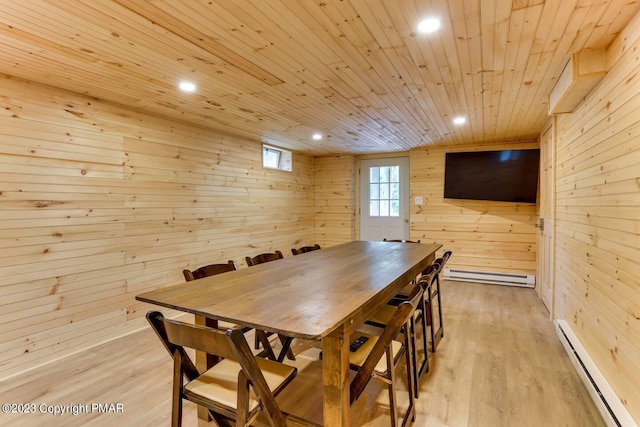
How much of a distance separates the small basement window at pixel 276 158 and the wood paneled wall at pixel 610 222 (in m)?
3.78

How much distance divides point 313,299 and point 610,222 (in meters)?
1.80

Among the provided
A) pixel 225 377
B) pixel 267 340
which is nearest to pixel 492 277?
pixel 267 340

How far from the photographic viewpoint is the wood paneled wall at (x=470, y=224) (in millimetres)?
4973

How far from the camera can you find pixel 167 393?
2.17 m

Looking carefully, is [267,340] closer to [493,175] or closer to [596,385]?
[596,385]

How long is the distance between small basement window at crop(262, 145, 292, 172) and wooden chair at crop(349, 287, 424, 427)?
144 inches

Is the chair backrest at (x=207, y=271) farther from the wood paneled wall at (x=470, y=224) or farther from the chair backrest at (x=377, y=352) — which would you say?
the wood paneled wall at (x=470, y=224)

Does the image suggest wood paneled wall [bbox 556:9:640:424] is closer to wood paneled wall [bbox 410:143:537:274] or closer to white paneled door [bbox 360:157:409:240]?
wood paneled wall [bbox 410:143:537:274]

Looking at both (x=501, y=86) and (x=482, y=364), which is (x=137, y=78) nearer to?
(x=501, y=86)

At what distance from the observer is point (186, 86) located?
8.48 feet

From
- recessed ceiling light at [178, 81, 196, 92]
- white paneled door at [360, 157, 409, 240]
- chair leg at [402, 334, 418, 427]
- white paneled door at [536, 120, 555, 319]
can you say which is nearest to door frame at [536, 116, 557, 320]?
white paneled door at [536, 120, 555, 319]

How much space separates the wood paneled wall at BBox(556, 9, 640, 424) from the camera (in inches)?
63.4

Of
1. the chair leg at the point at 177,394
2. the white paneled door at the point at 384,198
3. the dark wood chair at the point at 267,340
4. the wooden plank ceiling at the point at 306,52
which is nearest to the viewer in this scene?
the chair leg at the point at 177,394

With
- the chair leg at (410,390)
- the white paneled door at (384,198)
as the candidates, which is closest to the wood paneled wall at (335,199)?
the white paneled door at (384,198)
